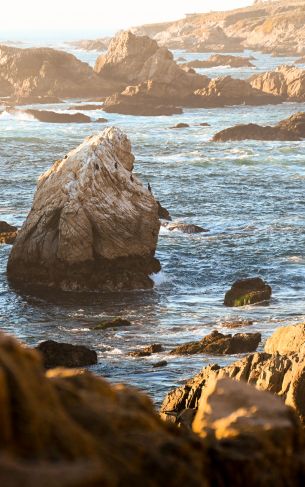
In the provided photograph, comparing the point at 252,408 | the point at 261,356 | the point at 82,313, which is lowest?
the point at 82,313

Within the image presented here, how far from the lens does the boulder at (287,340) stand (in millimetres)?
29245

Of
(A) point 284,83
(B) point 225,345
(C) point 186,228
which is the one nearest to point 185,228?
(C) point 186,228

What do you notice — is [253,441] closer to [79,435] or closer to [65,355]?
[79,435]

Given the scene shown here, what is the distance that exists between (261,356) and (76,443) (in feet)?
61.3

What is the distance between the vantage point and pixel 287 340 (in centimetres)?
3017

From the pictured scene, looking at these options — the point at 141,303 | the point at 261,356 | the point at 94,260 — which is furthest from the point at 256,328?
the point at 261,356

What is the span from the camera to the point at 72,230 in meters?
51.7

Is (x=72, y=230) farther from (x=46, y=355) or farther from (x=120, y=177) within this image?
(x=46, y=355)

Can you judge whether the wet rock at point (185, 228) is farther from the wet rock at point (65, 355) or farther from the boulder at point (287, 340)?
the boulder at point (287, 340)

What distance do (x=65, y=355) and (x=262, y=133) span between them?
244ft

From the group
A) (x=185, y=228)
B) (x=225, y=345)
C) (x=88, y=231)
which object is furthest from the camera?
(x=185, y=228)

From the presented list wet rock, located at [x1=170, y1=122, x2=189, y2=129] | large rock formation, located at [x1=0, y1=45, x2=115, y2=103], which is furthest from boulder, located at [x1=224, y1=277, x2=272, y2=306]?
large rock formation, located at [x1=0, y1=45, x2=115, y2=103]

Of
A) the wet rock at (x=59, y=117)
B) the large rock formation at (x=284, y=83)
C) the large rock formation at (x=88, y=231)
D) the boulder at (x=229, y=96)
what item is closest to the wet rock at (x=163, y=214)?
the large rock formation at (x=88, y=231)

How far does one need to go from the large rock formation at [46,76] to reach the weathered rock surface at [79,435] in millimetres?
147658
